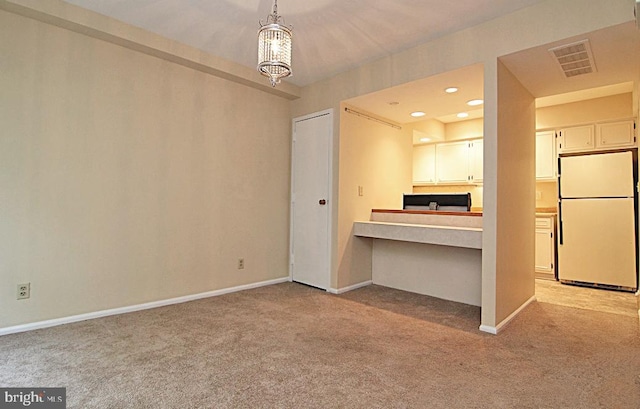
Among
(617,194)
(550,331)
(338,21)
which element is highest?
(338,21)

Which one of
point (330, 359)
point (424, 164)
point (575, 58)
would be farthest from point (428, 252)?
point (424, 164)

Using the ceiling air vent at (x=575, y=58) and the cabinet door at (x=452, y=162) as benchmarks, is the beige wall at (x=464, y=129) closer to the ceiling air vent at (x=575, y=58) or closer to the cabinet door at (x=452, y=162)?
the cabinet door at (x=452, y=162)

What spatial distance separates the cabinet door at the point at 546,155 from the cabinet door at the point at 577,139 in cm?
11

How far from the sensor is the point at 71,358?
2240mm

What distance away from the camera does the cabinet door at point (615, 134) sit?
173 inches

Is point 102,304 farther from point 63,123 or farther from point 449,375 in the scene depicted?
point 449,375

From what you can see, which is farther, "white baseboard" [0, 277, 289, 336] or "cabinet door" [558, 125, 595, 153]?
"cabinet door" [558, 125, 595, 153]

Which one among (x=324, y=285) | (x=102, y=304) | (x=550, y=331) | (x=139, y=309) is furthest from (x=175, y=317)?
(x=550, y=331)

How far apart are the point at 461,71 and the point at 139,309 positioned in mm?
3754

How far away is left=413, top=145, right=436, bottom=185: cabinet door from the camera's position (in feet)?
20.4

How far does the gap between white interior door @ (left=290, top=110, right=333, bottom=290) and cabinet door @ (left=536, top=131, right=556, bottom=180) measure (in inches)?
128

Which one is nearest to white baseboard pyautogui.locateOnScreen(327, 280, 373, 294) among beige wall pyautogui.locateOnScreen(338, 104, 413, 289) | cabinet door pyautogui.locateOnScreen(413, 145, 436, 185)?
beige wall pyautogui.locateOnScreen(338, 104, 413, 289)

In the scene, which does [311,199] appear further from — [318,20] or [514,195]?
[514,195]

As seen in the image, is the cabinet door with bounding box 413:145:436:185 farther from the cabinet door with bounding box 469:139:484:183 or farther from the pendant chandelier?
the pendant chandelier
